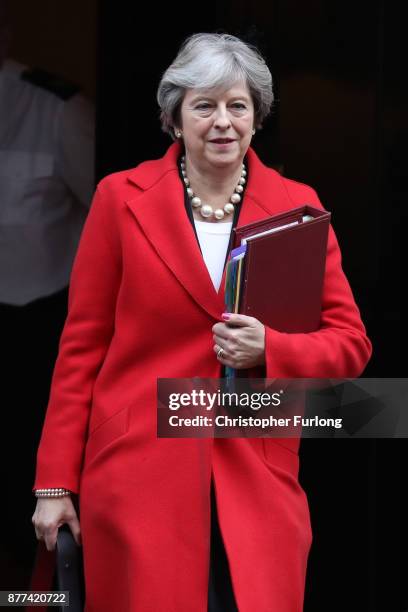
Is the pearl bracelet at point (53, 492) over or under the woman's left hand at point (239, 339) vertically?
under

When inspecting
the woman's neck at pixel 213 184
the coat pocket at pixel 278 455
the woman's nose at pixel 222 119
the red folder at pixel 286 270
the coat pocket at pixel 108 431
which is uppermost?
the woman's nose at pixel 222 119

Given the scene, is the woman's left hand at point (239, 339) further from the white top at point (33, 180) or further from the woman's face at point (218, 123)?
the white top at point (33, 180)

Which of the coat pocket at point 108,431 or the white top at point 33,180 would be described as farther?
the white top at point 33,180

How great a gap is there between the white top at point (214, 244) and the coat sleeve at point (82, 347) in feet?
0.70

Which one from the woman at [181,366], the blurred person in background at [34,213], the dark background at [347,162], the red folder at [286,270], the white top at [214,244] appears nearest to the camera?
the red folder at [286,270]

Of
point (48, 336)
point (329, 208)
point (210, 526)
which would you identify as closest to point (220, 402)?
point (210, 526)

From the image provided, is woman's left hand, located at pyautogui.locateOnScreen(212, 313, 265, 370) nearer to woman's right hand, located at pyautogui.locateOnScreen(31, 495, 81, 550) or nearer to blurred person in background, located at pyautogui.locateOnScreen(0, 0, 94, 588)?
woman's right hand, located at pyautogui.locateOnScreen(31, 495, 81, 550)

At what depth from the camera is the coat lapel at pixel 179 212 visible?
129 inches

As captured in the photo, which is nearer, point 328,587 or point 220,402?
point 220,402

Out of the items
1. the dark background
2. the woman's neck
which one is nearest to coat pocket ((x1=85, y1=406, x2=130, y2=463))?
the woman's neck

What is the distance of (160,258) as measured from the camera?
332 centimetres

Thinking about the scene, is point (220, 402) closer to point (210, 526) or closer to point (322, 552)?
point (210, 526)

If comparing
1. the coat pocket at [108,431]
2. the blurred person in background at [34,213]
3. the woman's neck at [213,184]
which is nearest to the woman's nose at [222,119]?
the woman's neck at [213,184]

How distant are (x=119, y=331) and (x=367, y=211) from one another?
3.88ft
